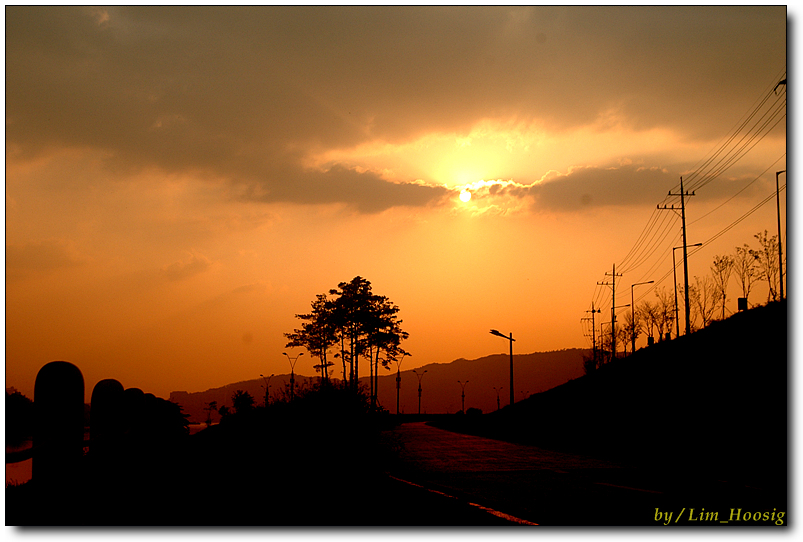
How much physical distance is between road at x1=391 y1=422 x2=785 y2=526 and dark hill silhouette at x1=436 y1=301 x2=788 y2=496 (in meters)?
1.60

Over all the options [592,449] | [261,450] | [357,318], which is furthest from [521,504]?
[357,318]

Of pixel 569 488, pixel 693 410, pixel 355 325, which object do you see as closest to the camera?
pixel 569 488

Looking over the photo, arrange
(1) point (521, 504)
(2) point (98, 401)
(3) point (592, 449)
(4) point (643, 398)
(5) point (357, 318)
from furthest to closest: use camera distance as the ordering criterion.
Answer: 1. (5) point (357, 318)
2. (4) point (643, 398)
3. (3) point (592, 449)
4. (2) point (98, 401)
5. (1) point (521, 504)

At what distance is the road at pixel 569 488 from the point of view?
10.1 metres

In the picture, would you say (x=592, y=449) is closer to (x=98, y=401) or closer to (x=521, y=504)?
(x=521, y=504)

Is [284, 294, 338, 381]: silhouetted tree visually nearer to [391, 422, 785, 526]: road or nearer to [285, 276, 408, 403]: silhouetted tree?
[285, 276, 408, 403]: silhouetted tree

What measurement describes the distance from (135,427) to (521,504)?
8.07 m

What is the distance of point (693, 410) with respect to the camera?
25641 millimetres

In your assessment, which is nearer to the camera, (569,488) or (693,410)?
(569,488)

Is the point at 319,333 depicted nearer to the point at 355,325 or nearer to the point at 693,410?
the point at 355,325

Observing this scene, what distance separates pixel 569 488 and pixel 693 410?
49.1ft

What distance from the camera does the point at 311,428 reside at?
634 inches

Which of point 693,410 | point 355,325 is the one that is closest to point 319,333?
point 355,325

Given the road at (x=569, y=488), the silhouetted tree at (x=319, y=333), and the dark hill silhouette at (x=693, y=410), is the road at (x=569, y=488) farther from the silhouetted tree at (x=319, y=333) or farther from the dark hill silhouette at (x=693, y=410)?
the silhouetted tree at (x=319, y=333)
